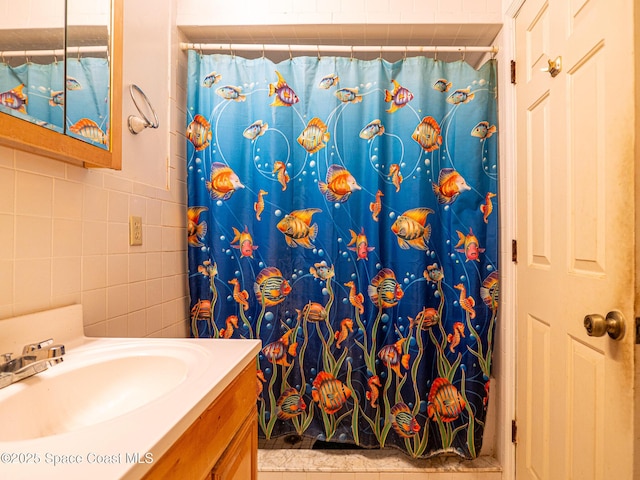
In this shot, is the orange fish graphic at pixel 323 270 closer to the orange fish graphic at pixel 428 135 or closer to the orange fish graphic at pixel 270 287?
the orange fish graphic at pixel 270 287

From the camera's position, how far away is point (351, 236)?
1.55 meters

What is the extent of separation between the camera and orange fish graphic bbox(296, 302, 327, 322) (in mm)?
1562

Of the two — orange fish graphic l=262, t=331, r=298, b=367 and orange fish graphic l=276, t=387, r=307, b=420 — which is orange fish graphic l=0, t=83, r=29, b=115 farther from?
orange fish graphic l=276, t=387, r=307, b=420

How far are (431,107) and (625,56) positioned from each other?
0.80 metres

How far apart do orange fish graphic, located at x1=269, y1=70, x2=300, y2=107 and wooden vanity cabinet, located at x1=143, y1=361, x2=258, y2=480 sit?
1178 mm

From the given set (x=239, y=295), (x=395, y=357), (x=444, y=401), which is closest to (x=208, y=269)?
(x=239, y=295)

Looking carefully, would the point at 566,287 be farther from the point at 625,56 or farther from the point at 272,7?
the point at 272,7

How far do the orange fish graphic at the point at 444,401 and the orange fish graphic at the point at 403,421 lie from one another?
0.29ft

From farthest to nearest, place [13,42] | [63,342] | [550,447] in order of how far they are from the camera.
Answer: [550,447], [63,342], [13,42]

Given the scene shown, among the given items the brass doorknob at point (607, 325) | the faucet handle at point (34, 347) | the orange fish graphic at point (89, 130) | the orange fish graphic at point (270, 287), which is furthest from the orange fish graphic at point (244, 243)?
the brass doorknob at point (607, 325)

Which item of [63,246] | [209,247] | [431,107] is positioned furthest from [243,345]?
[431,107]

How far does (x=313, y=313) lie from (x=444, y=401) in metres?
0.73

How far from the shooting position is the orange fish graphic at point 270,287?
1556mm

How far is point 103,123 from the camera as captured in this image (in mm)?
998
